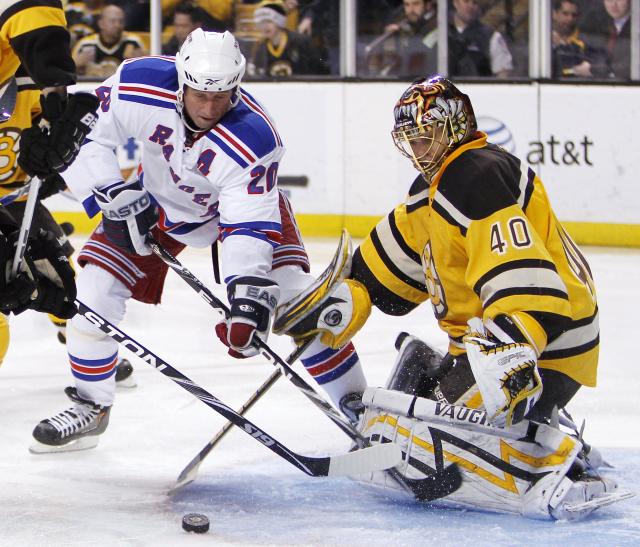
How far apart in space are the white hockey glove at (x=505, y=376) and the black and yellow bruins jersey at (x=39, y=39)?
1167 millimetres

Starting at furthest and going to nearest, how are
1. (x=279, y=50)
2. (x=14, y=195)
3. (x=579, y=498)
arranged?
1. (x=279, y=50)
2. (x=14, y=195)
3. (x=579, y=498)

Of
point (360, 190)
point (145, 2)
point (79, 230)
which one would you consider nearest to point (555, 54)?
point (360, 190)

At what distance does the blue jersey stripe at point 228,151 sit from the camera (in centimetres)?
296

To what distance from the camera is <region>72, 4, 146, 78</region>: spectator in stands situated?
6820 mm

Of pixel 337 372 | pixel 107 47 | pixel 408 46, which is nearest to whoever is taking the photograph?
pixel 337 372

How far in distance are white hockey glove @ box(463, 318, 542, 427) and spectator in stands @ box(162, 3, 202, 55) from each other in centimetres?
443

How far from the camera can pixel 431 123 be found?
8.99ft

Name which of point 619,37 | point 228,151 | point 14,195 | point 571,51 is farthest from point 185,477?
point 619,37

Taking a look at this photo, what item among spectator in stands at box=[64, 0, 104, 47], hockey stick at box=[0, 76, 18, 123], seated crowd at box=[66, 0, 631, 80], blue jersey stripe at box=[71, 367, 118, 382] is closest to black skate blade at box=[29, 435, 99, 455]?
blue jersey stripe at box=[71, 367, 118, 382]

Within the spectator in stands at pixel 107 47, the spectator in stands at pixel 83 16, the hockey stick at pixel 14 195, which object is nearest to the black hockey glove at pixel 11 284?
the hockey stick at pixel 14 195

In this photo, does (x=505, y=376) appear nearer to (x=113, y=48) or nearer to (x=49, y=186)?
(x=49, y=186)

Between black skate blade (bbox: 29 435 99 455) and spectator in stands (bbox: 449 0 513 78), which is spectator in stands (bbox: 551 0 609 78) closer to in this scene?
spectator in stands (bbox: 449 0 513 78)

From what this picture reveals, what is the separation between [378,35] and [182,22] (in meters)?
1.05

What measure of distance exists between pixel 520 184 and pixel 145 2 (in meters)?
4.41
